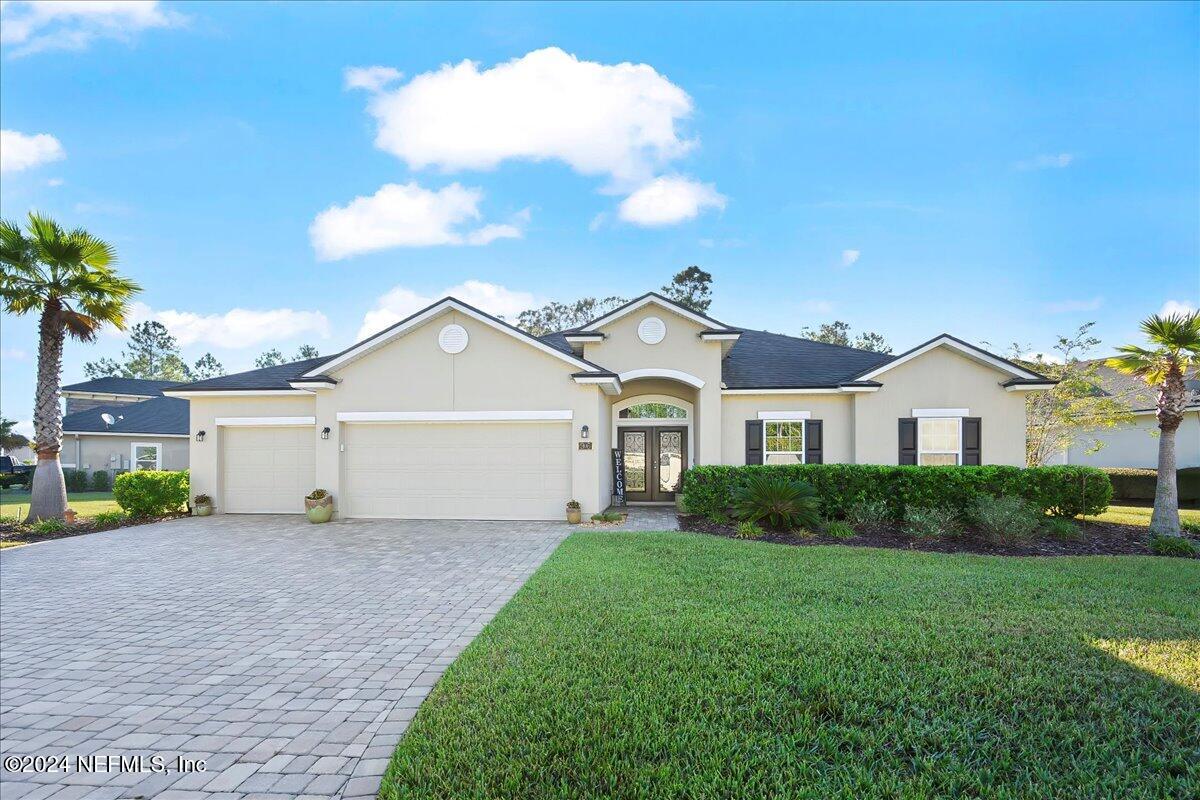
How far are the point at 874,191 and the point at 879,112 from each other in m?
2.35

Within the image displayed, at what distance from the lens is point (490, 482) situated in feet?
44.0

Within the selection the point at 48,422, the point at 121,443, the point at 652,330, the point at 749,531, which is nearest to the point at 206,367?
the point at 121,443

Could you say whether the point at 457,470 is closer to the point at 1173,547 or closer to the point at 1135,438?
the point at 1173,547

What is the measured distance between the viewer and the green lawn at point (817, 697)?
2982mm

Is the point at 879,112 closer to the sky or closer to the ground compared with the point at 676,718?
closer to the sky

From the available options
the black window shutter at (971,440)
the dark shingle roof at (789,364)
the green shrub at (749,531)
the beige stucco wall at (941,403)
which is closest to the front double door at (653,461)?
the dark shingle roof at (789,364)

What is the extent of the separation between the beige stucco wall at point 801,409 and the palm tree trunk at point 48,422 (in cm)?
1661

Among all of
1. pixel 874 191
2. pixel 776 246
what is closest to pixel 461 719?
pixel 874 191

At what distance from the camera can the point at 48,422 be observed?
13.5 m

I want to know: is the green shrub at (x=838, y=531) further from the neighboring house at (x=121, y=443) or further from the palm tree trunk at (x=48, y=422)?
the neighboring house at (x=121, y=443)

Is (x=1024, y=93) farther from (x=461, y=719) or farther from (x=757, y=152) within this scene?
(x=461, y=719)

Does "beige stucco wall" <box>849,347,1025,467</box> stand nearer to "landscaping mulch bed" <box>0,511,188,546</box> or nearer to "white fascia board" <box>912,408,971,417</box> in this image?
"white fascia board" <box>912,408,971,417</box>

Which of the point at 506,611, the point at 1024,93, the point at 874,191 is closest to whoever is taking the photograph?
the point at 506,611

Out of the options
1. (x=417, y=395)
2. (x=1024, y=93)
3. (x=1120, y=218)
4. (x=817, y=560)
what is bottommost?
(x=817, y=560)
